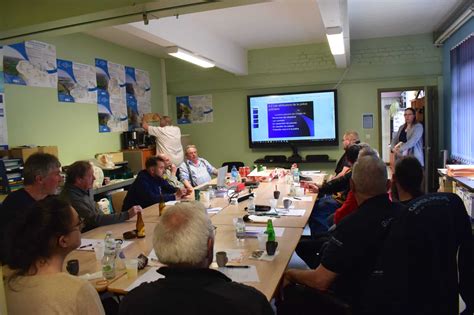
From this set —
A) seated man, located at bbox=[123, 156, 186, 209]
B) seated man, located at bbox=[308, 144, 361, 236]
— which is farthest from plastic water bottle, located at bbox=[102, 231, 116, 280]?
seated man, located at bbox=[308, 144, 361, 236]

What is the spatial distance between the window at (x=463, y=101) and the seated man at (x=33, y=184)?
207 inches

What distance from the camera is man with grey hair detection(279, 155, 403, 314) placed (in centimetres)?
190

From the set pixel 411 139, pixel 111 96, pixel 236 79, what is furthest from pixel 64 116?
pixel 411 139

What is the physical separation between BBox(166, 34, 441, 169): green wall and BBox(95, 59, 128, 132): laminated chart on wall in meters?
1.75

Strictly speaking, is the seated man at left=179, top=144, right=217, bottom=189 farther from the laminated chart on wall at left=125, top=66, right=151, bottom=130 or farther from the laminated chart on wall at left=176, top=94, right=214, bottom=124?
the laminated chart on wall at left=176, top=94, right=214, bottom=124

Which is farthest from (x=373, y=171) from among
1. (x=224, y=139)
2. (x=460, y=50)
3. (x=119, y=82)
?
(x=224, y=139)

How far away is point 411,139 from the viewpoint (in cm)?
642

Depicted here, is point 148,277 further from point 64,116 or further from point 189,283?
point 64,116

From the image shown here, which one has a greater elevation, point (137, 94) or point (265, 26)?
point (265, 26)

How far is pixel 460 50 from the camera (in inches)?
224

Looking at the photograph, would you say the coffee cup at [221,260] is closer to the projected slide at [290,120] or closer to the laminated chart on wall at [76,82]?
the laminated chart on wall at [76,82]

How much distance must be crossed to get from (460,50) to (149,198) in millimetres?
5106

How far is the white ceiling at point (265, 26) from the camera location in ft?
15.5

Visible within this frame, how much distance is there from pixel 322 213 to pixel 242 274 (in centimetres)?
248
